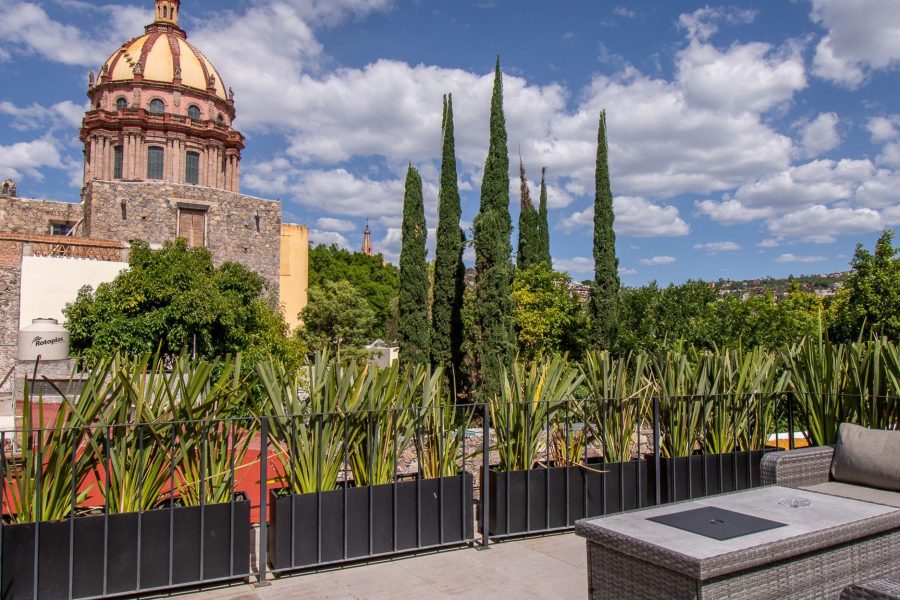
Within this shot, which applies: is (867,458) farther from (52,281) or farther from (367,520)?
(52,281)

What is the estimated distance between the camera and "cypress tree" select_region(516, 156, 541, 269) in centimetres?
2412

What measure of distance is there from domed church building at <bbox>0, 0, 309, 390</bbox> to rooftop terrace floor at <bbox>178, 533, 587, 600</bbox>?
15598 millimetres

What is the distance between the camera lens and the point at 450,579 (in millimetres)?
3520

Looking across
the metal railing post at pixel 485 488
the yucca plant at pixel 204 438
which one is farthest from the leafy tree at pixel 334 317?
the yucca plant at pixel 204 438

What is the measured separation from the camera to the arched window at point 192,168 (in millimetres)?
27266

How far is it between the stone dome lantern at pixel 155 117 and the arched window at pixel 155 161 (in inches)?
1.5

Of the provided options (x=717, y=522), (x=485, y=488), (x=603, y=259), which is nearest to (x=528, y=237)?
(x=603, y=259)

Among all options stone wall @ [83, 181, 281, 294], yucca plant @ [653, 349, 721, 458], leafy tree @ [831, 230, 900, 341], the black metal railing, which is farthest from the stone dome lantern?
yucca plant @ [653, 349, 721, 458]

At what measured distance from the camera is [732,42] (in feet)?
29.5

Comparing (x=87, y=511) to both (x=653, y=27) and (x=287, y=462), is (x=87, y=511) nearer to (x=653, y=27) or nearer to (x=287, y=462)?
(x=287, y=462)

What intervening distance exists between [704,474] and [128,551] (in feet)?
12.8

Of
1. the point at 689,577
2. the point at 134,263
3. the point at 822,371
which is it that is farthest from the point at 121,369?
the point at 134,263

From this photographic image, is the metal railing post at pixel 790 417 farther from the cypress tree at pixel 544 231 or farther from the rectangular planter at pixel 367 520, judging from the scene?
the cypress tree at pixel 544 231

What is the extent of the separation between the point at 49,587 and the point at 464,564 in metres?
2.12
